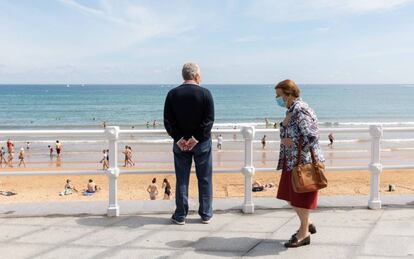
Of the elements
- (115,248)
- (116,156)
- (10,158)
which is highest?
(116,156)

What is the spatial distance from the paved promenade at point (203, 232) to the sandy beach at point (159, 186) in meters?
9.38

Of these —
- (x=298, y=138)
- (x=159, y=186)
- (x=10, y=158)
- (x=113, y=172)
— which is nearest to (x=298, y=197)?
(x=298, y=138)

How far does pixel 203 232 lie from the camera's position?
4.86 meters

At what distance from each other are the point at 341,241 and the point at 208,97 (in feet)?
6.27

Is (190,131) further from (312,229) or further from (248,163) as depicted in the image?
(312,229)

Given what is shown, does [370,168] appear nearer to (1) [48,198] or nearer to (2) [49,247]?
(2) [49,247]

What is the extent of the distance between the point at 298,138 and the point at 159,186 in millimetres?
13741

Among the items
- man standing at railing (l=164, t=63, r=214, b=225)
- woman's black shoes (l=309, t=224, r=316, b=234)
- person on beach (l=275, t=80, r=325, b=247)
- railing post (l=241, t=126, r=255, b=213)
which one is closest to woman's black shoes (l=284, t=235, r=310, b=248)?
person on beach (l=275, t=80, r=325, b=247)

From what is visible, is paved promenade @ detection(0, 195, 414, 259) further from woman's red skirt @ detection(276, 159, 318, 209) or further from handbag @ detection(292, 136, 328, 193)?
handbag @ detection(292, 136, 328, 193)

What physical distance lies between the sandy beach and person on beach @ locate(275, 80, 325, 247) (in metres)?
10.6

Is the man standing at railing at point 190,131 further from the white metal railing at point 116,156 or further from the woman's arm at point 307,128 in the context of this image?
the woman's arm at point 307,128

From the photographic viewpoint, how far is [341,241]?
4531mm

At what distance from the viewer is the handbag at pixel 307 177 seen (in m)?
4.26

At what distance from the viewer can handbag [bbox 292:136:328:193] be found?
4.26 m
